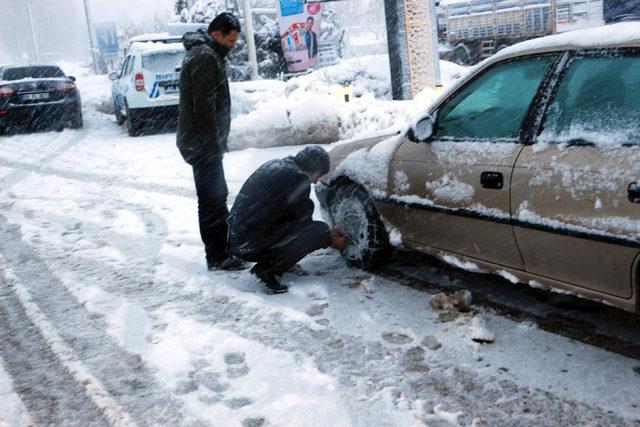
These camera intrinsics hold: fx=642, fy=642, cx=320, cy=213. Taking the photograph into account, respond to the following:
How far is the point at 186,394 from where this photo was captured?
126 inches

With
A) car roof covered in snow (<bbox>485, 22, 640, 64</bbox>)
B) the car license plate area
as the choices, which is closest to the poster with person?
the car license plate area

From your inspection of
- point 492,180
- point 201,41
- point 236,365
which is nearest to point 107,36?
point 201,41

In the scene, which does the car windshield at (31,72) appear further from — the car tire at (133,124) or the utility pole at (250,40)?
the utility pole at (250,40)

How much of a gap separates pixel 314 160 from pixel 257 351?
1462 mm

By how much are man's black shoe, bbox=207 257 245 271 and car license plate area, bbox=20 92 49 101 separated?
1093cm

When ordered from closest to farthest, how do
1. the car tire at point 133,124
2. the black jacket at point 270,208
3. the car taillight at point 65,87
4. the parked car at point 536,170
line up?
1. the parked car at point 536,170
2. the black jacket at point 270,208
3. the car tire at point 133,124
4. the car taillight at point 65,87

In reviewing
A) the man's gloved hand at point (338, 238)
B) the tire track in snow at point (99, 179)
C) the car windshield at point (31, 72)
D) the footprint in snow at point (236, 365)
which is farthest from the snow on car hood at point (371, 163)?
the car windshield at point (31, 72)

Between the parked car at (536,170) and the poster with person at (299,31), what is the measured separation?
571 inches

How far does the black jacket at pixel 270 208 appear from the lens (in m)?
4.43

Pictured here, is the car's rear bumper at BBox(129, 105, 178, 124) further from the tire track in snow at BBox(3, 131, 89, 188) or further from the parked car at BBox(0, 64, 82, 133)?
the parked car at BBox(0, 64, 82, 133)

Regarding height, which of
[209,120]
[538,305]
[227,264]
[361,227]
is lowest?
[538,305]

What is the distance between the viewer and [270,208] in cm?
443

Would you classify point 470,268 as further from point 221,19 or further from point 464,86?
point 221,19

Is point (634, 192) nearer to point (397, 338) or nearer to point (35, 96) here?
point (397, 338)
